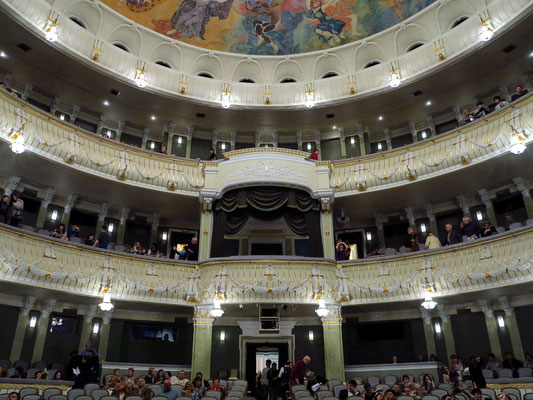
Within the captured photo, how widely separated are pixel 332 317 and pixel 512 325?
6100 millimetres

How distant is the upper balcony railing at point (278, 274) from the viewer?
499 inches

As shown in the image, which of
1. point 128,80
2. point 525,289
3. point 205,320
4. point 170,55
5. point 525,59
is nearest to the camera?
point 525,289

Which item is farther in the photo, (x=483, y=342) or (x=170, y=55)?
(x=170, y=55)

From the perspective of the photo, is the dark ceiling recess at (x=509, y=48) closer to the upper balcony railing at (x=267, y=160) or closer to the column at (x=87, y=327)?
the upper balcony railing at (x=267, y=160)

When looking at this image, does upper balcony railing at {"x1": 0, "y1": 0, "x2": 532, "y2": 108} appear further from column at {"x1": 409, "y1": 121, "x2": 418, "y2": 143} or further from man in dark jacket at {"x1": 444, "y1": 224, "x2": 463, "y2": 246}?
man in dark jacket at {"x1": 444, "y1": 224, "x2": 463, "y2": 246}

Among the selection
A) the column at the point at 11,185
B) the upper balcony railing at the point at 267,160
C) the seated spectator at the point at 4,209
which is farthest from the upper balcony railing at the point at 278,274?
the column at the point at 11,185

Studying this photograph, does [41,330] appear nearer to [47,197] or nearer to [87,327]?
[87,327]

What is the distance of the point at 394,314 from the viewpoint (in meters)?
16.8

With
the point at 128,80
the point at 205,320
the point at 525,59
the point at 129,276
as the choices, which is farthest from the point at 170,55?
the point at 525,59

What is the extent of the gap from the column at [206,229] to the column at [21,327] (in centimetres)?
587

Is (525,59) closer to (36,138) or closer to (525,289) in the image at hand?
(525,289)

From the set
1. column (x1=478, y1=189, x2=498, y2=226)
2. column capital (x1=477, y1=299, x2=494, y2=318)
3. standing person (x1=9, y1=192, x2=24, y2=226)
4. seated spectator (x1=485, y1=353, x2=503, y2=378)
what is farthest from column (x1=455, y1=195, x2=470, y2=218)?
standing person (x1=9, y1=192, x2=24, y2=226)

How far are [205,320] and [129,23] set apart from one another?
13488 millimetres

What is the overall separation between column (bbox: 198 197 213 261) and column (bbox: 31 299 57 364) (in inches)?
216
